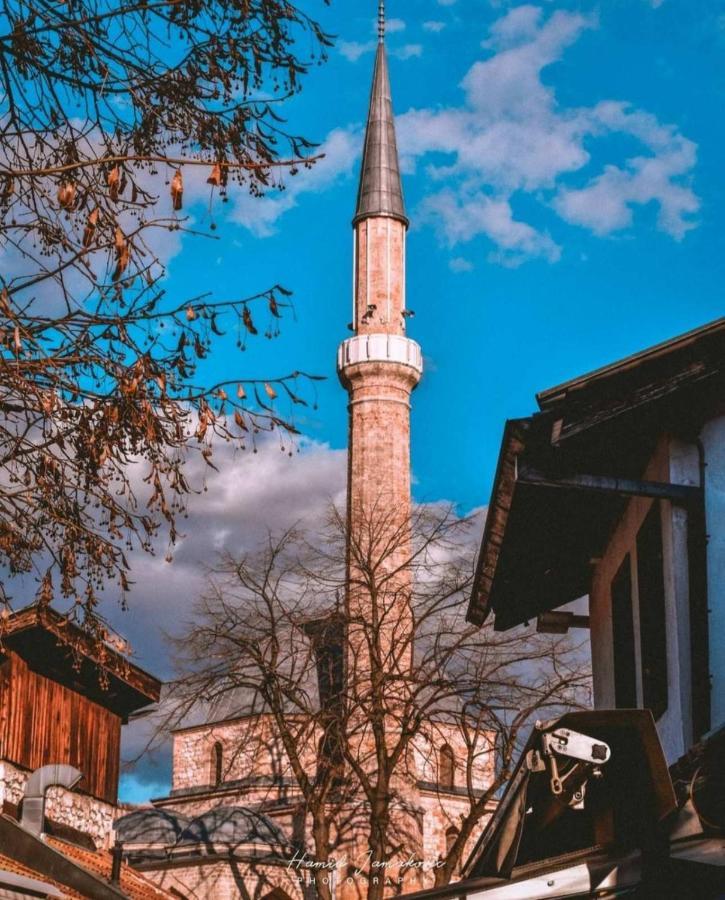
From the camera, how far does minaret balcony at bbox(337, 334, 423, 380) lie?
53.8 metres

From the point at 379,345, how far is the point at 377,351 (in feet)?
0.81

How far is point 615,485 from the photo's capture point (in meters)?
8.10

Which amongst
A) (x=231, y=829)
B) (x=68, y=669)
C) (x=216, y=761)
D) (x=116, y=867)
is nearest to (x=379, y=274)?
(x=231, y=829)

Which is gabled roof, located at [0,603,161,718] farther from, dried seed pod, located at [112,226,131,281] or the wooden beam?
dried seed pod, located at [112,226,131,281]

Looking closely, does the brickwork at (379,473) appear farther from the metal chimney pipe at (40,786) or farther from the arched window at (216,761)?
the metal chimney pipe at (40,786)

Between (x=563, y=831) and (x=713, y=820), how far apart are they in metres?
2.02

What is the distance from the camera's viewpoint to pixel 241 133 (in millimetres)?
7918

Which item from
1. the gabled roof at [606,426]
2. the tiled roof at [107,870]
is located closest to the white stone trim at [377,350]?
the tiled roof at [107,870]

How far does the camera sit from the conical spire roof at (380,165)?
185 feet

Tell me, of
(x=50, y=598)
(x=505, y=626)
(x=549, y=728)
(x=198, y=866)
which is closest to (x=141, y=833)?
(x=198, y=866)

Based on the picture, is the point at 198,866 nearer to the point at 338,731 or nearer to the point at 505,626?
the point at 338,731

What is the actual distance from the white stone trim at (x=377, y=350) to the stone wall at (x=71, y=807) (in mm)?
32186

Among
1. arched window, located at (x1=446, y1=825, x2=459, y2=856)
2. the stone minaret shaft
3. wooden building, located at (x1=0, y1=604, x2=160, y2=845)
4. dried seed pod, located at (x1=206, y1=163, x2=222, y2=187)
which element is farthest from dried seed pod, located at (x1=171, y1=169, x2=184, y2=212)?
arched window, located at (x1=446, y1=825, x2=459, y2=856)

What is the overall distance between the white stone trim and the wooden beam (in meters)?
45.5
